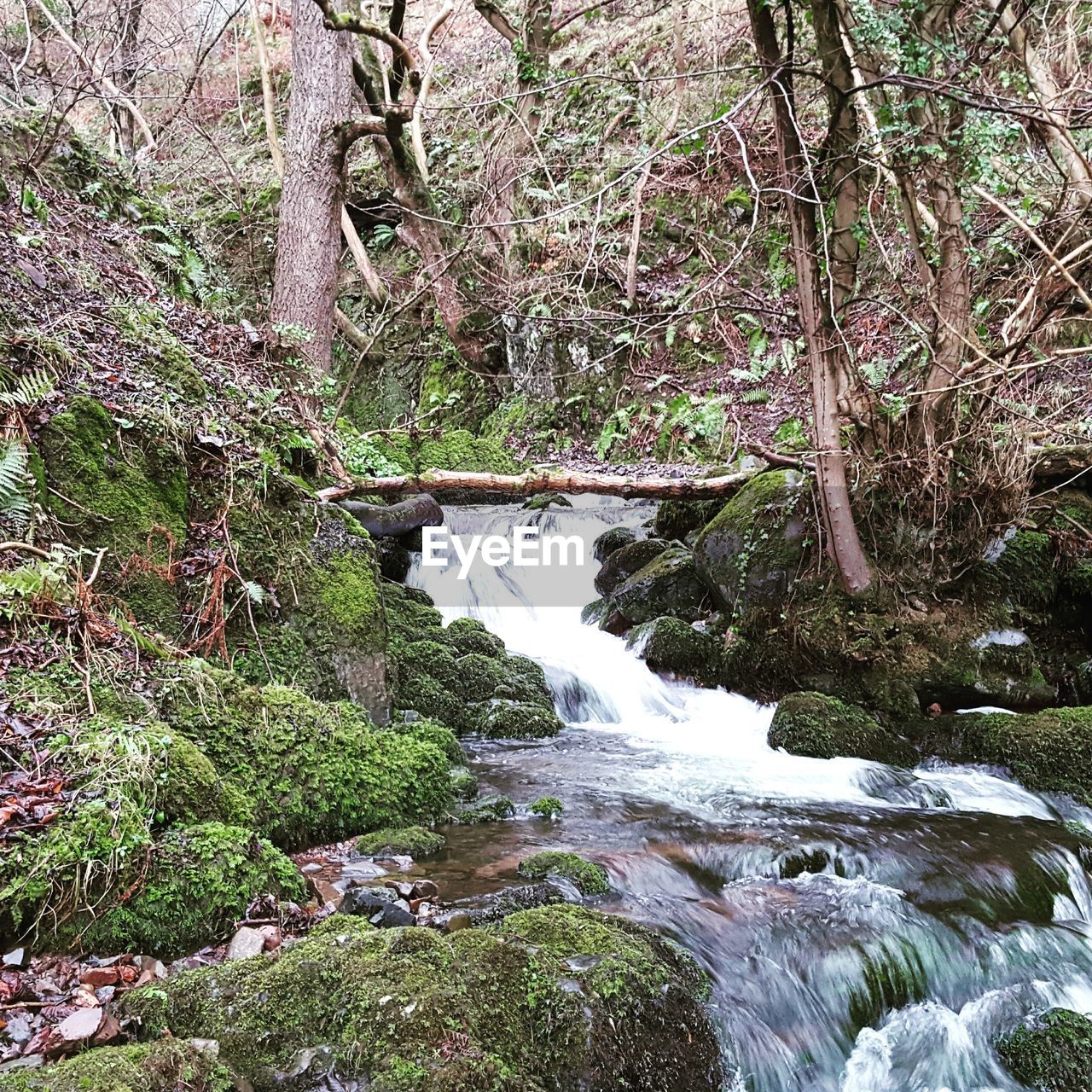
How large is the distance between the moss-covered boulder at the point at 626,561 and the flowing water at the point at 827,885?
3264 millimetres

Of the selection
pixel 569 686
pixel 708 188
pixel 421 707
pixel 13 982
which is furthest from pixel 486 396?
pixel 13 982

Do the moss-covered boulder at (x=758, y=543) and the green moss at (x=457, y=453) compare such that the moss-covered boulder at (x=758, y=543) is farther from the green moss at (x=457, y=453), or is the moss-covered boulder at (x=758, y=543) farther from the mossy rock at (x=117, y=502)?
the green moss at (x=457, y=453)

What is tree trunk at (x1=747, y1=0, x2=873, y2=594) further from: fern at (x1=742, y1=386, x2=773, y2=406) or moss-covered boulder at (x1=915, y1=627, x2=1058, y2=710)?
fern at (x1=742, y1=386, x2=773, y2=406)

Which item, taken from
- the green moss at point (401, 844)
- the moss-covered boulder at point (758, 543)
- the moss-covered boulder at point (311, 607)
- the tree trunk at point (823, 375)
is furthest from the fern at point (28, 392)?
the moss-covered boulder at point (758, 543)

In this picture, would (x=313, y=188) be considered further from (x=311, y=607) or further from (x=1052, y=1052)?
(x=1052, y=1052)

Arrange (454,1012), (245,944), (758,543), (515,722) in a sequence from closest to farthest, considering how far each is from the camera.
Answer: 1. (454,1012)
2. (245,944)
3. (515,722)
4. (758,543)

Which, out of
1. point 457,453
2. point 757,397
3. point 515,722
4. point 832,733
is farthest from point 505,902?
point 457,453

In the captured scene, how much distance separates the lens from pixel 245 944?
2982 mm

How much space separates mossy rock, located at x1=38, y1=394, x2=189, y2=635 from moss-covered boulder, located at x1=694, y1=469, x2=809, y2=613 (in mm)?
5059

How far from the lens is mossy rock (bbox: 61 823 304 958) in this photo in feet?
9.37

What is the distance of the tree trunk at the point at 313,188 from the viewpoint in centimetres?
934

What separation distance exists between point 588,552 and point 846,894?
7148mm

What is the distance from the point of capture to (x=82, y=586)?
4016 mm

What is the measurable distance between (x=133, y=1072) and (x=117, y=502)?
3.35 metres
